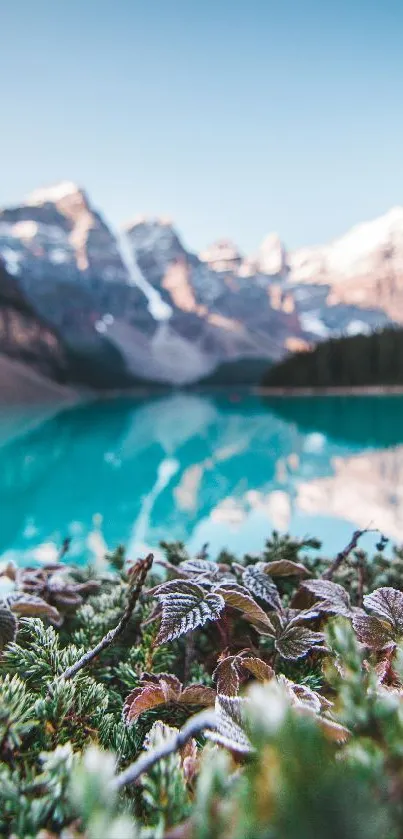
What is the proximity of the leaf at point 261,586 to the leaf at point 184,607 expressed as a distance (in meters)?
0.19

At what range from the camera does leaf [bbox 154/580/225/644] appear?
2.94 feet

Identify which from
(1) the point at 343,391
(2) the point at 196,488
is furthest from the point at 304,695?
(1) the point at 343,391

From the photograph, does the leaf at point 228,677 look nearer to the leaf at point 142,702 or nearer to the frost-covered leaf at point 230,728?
the leaf at point 142,702

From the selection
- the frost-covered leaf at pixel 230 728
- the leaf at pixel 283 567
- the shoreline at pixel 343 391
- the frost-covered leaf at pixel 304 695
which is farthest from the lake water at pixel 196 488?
the shoreline at pixel 343 391

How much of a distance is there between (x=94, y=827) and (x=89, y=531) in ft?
25.4

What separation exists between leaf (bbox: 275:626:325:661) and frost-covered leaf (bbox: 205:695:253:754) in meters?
0.37

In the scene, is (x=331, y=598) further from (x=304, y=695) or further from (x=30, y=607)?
(x=30, y=607)

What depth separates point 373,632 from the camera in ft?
3.05

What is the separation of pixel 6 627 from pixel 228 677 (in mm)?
484

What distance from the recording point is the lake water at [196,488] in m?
6.95

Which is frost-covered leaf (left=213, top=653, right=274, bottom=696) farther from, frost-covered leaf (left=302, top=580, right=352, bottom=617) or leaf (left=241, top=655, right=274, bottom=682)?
frost-covered leaf (left=302, top=580, right=352, bottom=617)

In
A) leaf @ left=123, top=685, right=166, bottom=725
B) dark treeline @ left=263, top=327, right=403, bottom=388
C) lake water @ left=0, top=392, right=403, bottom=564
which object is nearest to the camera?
leaf @ left=123, top=685, right=166, bottom=725

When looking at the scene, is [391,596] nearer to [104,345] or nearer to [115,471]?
[115,471]

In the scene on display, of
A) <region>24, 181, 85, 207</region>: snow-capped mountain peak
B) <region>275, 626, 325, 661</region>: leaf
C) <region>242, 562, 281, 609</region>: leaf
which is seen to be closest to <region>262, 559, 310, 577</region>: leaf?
<region>242, 562, 281, 609</region>: leaf
